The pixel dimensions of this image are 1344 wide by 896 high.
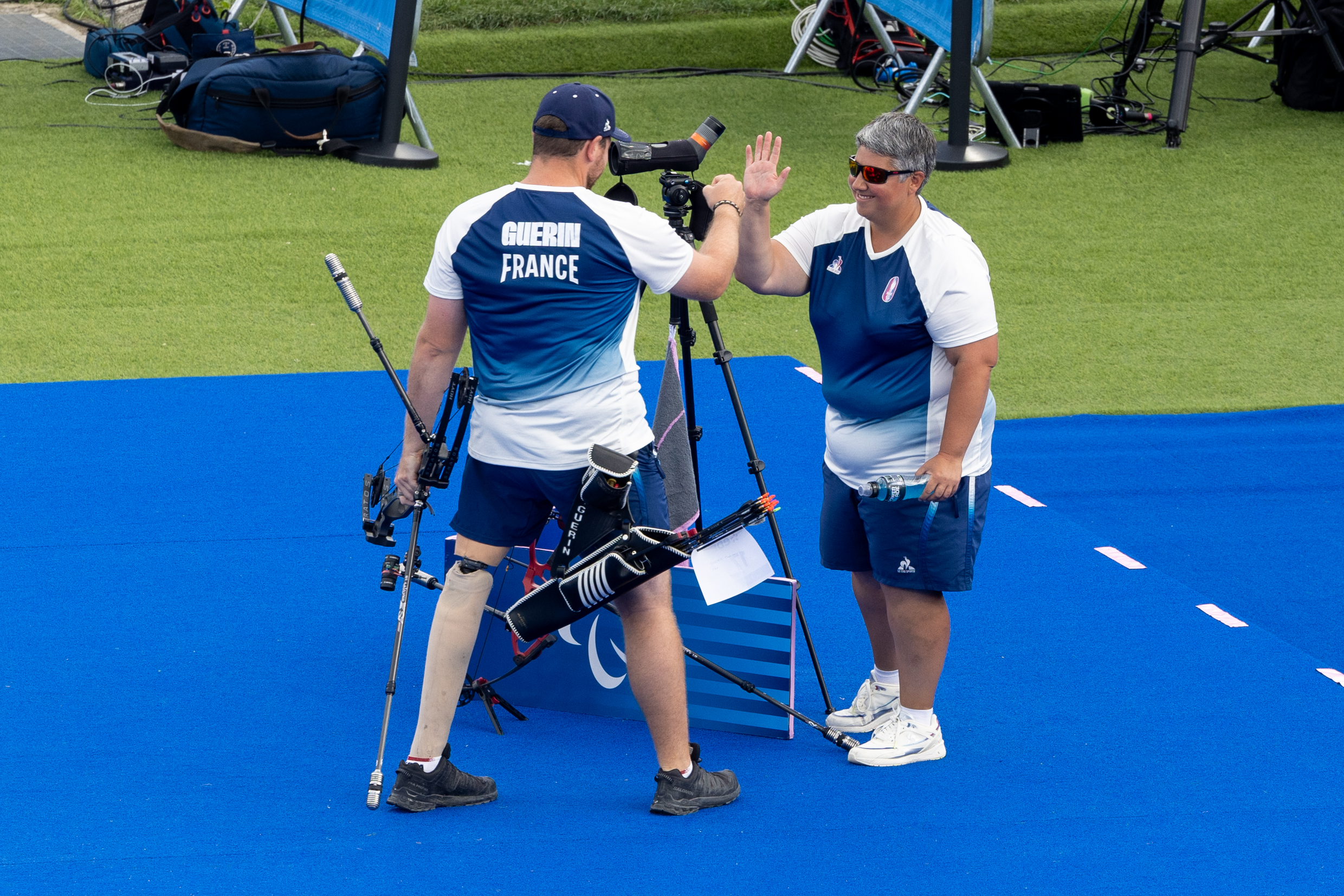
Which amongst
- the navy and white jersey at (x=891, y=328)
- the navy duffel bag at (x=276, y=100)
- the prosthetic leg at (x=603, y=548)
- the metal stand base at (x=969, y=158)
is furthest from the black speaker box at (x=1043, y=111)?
the prosthetic leg at (x=603, y=548)

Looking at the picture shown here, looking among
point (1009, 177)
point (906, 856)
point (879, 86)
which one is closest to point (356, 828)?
point (906, 856)

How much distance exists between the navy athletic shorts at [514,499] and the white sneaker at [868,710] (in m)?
0.72

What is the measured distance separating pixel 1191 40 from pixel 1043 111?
92cm

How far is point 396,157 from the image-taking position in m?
7.97

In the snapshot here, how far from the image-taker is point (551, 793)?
296 cm

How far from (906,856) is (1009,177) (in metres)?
6.08

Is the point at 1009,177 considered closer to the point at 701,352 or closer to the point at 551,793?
the point at 701,352

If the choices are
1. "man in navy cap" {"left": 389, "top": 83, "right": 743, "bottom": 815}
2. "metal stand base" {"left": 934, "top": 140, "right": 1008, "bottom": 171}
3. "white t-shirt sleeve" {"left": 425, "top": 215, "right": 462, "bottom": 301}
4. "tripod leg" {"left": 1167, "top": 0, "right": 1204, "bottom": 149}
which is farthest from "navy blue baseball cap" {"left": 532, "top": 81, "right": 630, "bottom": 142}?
"tripod leg" {"left": 1167, "top": 0, "right": 1204, "bottom": 149}

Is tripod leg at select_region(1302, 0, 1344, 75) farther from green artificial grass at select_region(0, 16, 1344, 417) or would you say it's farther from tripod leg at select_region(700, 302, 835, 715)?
tripod leg at select_region(700, 302, 835, 715)

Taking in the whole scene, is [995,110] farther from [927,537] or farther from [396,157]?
[927,537]

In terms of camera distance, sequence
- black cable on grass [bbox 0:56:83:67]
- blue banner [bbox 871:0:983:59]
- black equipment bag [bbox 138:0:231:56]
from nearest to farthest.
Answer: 1. blue banner [bbox 871:0:983:59]
2. black equipment bag [bbox 138:0:231:56]
3. black cable on grass [bbox 0:56:83:67]

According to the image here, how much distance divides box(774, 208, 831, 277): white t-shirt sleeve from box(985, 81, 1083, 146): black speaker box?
592 cm

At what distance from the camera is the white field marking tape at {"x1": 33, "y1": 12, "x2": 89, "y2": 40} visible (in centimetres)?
1048

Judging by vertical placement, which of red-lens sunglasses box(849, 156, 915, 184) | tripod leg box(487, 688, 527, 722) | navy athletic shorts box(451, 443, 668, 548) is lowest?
tripod leg box(487, 688, 527, 722)
